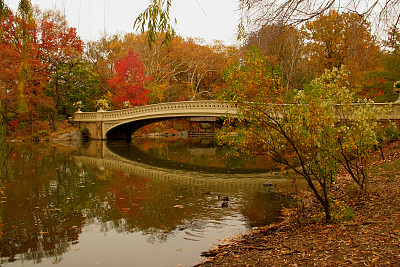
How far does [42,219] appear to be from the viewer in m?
5.74

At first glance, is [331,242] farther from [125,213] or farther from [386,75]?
[386,75]

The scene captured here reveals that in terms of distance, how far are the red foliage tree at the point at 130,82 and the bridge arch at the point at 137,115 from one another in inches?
97.6

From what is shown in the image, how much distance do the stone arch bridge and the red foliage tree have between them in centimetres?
248

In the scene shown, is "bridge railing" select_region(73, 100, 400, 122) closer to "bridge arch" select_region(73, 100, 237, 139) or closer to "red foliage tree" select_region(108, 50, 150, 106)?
"bridge arch" select_region(73, 100, 237, 139)

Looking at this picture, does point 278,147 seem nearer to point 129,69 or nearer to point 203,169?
point 203,169

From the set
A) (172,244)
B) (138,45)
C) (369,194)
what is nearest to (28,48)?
(172,244)

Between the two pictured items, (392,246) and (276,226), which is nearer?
(392,246)

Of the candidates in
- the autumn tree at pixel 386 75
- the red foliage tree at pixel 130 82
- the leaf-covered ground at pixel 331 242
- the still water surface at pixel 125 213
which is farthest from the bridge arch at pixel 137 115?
the leaf-covered ground at pixel 331 242

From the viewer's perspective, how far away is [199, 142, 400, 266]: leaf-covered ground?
126 inches

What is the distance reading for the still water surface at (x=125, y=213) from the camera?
14.6 feet

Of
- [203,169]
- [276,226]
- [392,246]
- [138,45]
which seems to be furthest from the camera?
[138,45]

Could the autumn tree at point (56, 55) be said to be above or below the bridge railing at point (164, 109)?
above

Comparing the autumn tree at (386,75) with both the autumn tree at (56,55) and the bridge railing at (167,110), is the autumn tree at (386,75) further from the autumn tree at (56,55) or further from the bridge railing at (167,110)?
the autumn tree at (56,55)

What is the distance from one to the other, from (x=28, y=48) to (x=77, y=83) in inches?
1015
